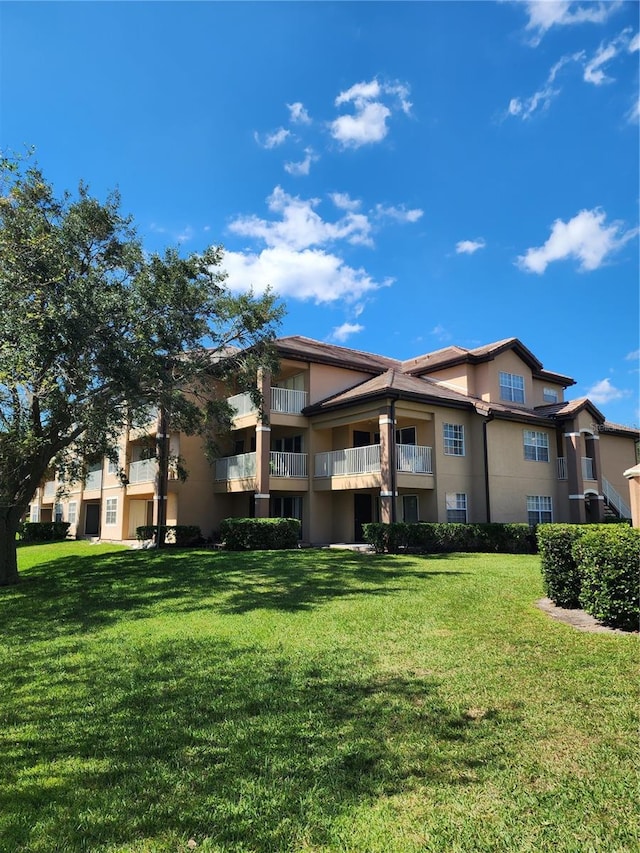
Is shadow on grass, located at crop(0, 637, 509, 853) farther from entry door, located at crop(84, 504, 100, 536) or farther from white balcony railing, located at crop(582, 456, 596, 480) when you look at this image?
entry door, located at crop(84, 504, 100, 536)

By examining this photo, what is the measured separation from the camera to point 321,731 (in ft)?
15.8

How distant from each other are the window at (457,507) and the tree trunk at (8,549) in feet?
48.8

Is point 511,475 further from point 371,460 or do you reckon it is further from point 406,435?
point 371,460

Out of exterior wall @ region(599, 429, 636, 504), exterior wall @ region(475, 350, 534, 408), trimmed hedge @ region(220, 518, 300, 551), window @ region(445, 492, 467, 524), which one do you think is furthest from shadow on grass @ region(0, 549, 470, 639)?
exterior wall @ region(599, 429, 636, 504)

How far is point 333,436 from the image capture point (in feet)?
79.2

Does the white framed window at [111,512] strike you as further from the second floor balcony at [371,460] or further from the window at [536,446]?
the window at [536,446]

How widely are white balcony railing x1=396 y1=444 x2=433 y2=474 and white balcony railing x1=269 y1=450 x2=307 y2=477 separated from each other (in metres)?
4.40

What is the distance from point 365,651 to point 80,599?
740cm

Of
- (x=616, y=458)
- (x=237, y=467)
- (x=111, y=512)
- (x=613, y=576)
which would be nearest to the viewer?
(x=613, y=576)

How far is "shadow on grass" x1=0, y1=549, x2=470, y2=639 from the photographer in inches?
400

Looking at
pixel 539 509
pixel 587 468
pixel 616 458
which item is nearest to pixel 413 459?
pixel 539 509

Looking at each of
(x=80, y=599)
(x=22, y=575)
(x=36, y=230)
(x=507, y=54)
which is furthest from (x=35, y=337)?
(x=507, y=54)

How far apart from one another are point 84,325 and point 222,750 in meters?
10.9

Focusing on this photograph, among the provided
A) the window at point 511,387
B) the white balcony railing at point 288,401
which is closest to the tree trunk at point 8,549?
the white balcony railing at point 288,401
